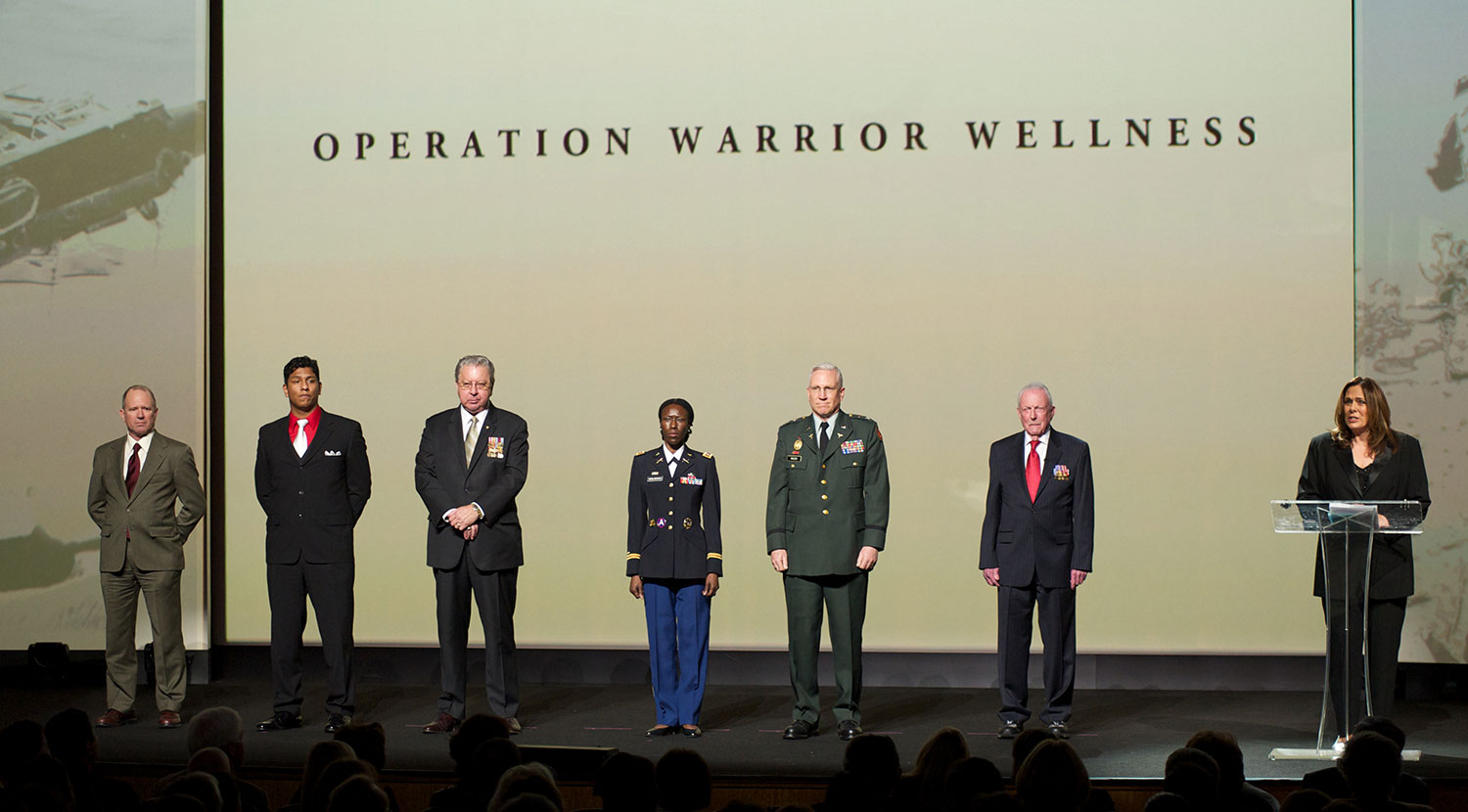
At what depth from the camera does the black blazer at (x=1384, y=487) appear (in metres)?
4.76

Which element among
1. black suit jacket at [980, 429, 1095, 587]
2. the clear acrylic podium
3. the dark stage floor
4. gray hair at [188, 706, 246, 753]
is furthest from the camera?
black suit jacket at [980, 429, 1095, 587]

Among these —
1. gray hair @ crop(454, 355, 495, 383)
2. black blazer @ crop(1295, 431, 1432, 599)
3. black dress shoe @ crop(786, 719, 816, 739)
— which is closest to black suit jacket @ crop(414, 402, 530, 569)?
gray hair @ crop(454, 355, 495, 383)

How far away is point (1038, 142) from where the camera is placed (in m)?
6.31

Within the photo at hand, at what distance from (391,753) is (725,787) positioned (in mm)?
1387

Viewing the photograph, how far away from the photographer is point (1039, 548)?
520 cm

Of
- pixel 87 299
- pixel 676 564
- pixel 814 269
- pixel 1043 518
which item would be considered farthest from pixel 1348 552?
pixel 87 299

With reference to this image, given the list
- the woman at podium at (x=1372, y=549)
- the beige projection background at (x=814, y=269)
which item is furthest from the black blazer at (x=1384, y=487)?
the beige projection background at (x=814, y=269)

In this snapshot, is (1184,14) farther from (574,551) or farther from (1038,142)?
(574,551)

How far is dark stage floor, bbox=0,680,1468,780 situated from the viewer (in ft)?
15.3

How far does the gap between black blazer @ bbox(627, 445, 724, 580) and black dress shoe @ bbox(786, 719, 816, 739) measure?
2.09ft

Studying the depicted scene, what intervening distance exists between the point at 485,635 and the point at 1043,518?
7.18 feet

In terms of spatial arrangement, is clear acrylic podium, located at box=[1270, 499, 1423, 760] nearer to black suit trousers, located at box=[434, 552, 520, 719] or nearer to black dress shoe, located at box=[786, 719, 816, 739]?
black dress shoe, located at box=[786, 719, 816, 739]

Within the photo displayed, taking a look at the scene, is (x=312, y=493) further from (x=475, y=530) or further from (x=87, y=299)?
(x=87, y=299)

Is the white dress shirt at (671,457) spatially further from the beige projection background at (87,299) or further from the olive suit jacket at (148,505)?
the beige projection background at (87,299)
